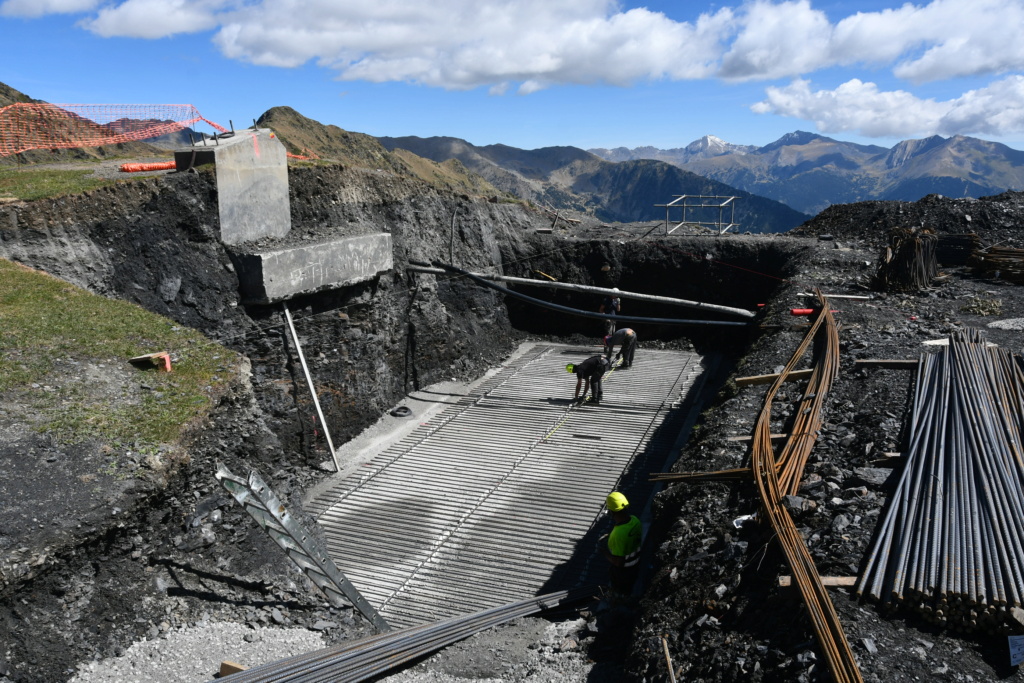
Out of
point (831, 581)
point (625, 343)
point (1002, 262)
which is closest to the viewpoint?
point (831, 581)

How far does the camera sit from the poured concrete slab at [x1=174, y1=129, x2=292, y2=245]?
13.5 meters

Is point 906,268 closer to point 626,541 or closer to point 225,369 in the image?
point 626,541

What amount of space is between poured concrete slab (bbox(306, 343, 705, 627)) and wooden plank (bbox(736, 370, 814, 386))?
7.14 ft

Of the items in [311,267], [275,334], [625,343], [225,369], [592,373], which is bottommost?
[592,373]

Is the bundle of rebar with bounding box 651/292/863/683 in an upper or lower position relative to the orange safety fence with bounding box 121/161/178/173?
lower

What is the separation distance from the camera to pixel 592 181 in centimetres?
10775

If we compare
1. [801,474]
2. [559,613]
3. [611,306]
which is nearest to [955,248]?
[611,306]

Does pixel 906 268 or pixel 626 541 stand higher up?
pixel 906 268

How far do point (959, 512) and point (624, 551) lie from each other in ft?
11.0

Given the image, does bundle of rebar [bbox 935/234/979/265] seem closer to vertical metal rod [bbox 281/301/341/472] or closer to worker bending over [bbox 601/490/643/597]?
worker bending over [bbox 601/490/643/597]

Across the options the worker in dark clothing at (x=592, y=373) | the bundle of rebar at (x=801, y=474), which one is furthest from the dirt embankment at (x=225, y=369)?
the bundle of rebar at (x=801, y=474)

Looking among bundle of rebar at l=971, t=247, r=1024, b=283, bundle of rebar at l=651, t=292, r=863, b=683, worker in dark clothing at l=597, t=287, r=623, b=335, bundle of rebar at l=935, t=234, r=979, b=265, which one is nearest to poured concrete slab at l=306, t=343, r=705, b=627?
worker in dark clothing at l=597, t=287, r=623, b=335

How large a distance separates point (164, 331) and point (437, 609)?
6015 mm

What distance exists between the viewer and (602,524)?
36.6 ft
